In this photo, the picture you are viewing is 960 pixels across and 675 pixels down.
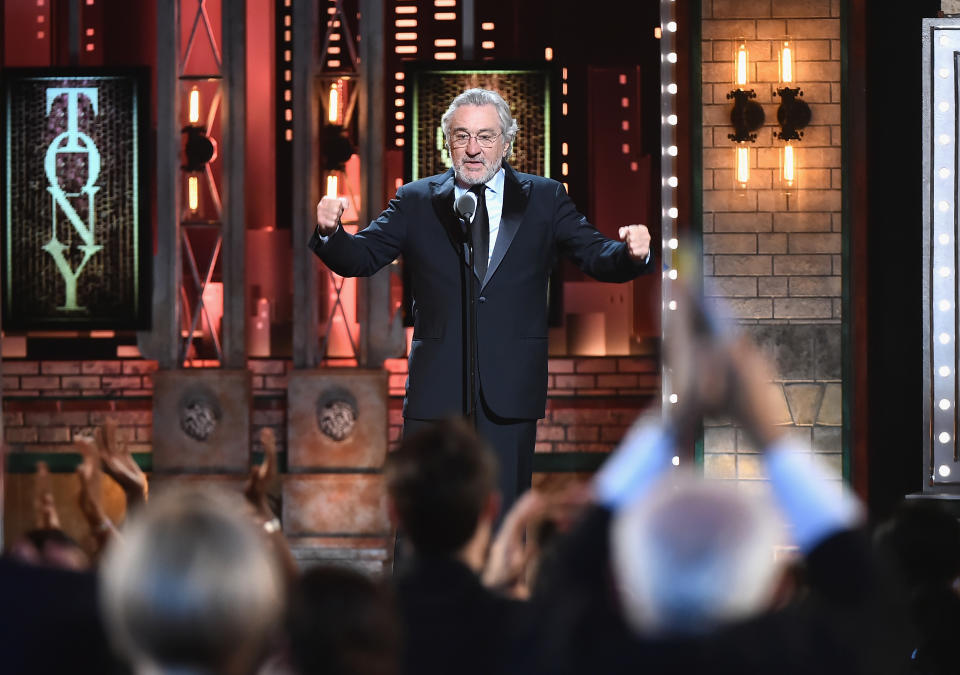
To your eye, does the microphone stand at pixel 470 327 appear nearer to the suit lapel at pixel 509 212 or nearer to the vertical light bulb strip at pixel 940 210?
the suit lapel at pixel 509 212

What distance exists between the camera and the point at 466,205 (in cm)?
335

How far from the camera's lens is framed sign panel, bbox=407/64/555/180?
6258 mm

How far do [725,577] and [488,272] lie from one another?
2360 mm

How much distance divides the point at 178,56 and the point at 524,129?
5.35ft

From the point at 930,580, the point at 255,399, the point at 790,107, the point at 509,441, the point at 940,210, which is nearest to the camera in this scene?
the point at 930,580

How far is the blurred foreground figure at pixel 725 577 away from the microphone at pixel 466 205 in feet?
6.32

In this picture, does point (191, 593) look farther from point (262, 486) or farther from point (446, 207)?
point (262, 486)

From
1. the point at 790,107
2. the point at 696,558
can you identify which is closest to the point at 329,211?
the point at 696,558

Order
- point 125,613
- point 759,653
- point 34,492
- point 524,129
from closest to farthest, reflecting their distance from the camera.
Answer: point 125,613 → point 759,653 → point 524,129 → point 34,492

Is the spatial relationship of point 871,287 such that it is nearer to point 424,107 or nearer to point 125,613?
point 424,107

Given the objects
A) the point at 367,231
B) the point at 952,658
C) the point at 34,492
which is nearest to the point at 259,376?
the point at 34,492

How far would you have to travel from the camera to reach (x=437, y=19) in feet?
22.2

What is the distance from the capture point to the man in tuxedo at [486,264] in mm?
3580

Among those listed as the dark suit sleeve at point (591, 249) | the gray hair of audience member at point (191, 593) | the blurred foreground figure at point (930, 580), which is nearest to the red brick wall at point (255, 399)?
the dark suit sleeve at point (591, 249)
